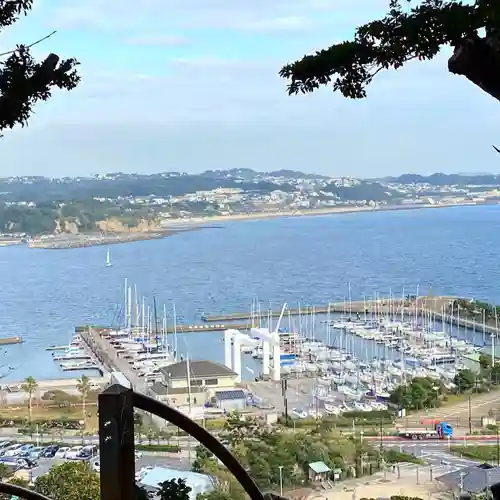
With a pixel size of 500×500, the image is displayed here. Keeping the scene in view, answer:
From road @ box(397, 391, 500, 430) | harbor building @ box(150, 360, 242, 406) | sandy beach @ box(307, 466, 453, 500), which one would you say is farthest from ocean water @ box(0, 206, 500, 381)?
sandy beach @ box(307, 466, 453, 500)

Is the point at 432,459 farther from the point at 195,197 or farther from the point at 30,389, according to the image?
the point at 195,197

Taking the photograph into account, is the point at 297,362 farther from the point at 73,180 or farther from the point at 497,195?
the point at 497,195

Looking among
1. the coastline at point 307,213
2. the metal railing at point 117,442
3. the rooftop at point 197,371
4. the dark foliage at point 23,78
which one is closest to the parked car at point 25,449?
the rooftop at point 197,371

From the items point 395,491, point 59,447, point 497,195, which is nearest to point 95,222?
point 497,195

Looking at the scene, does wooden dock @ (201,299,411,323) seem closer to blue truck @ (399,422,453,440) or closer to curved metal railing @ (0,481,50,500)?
blue truck @ (399,422,453,440)

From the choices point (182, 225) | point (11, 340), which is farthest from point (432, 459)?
point (182, 225)

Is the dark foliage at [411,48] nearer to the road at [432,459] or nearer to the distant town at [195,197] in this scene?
the road at [432,459]

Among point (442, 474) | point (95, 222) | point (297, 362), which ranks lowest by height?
point (297, 362)
